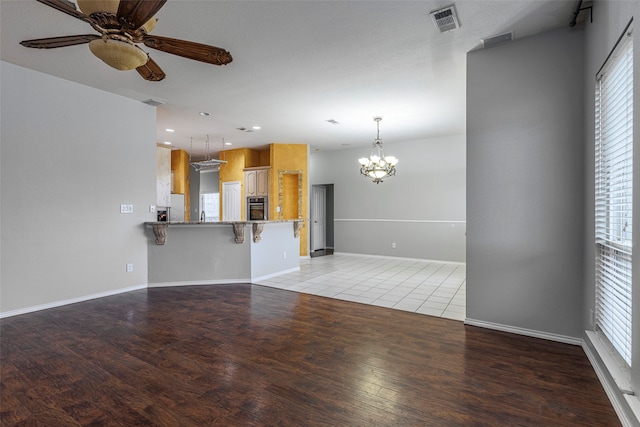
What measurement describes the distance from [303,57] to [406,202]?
513 centimetres

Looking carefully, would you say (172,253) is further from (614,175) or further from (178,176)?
(614,175)

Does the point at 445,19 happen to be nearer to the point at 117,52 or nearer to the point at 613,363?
the point at 117,52

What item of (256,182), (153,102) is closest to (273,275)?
(256,182)

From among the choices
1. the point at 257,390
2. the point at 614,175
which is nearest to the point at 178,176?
the point at 257,390

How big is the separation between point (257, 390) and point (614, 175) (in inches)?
111

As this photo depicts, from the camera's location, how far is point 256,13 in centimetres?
263

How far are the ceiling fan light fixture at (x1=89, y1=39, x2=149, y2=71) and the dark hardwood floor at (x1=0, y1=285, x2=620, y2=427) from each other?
2.12 meters

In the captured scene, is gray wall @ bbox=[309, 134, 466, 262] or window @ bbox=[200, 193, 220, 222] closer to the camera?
gray wall @ bbox=[309, 134, 466, 262]

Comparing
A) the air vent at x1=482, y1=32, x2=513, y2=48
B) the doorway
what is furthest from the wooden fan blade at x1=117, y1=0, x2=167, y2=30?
the doorway

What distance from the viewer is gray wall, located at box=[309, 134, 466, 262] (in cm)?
712

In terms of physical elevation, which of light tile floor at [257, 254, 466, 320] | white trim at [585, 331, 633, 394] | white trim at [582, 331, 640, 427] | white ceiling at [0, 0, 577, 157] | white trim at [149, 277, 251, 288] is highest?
white ceiling at [0, 0, 577, 157]

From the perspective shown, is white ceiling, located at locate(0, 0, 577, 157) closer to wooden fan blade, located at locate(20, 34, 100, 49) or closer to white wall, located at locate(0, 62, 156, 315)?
white wall, located at locate(0, 62, 156, 315)

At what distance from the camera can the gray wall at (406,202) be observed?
23.4ft

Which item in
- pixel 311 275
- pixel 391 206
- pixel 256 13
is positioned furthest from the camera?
pixel 391 206
